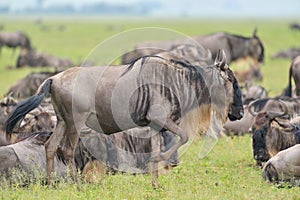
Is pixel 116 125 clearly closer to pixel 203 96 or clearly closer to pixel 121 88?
pixel 121 88

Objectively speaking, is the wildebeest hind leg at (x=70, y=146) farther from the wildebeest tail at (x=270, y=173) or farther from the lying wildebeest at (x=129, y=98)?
the wildebeest tail at (x=270, y=173)

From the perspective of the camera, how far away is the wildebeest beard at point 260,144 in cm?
829

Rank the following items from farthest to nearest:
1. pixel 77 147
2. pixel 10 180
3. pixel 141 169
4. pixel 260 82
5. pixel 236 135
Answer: pixel 260 82
pixel 236 135
pixel 141 169
pixel 77 147
pixel 10 180

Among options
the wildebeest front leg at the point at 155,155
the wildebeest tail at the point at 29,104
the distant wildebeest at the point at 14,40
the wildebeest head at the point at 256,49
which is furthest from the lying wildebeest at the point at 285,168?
the distant wildebeest at the point at 14,40

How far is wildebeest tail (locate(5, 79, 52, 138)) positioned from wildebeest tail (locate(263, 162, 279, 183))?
7.94ft

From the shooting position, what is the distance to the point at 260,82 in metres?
19.9

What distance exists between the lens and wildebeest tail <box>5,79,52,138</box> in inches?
268

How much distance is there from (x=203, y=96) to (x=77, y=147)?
1482 mm

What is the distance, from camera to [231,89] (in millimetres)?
7281

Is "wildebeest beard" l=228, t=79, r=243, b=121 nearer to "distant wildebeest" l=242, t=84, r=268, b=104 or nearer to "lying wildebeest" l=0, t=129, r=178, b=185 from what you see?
"lying wildebeest" l=0, t=129, r=178, b=185

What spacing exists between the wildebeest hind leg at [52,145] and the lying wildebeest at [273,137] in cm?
262

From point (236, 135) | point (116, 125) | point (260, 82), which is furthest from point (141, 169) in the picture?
point (260, 82)

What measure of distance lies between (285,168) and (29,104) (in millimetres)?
2677

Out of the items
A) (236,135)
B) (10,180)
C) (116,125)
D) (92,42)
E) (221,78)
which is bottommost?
(92,42)
